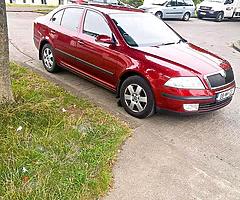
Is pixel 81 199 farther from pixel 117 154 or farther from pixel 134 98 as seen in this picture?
pixel 134 98

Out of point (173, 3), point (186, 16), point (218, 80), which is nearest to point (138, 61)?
point (218, 80)

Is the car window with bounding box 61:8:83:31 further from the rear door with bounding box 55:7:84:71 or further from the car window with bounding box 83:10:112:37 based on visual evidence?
the car window with bounding box 83:10:112:37

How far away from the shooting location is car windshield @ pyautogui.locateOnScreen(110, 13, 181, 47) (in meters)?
4.67

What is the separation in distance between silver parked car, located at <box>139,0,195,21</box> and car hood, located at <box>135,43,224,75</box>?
12.4m

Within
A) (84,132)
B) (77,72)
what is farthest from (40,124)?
(77,72)

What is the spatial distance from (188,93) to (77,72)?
2.34m

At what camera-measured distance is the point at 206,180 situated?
3.20 meters

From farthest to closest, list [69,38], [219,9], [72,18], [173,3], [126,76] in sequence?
[219,9] < [173,3] < [72,18] < [69,38] < [126,76]

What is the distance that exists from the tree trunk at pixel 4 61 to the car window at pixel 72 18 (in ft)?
5.35

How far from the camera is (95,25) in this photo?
4.97 m

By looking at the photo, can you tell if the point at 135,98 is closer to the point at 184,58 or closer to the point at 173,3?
the point at 184,58

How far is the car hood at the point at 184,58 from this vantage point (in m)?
4.10

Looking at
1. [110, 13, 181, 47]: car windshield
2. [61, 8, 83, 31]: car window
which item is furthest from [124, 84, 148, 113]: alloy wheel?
[61, 8, 83, 31]: car window

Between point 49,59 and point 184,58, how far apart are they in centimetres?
304
